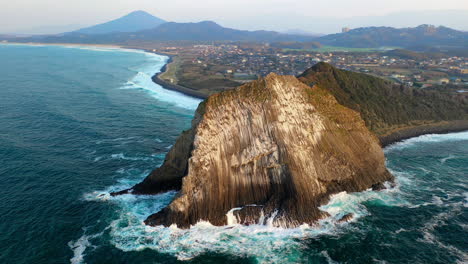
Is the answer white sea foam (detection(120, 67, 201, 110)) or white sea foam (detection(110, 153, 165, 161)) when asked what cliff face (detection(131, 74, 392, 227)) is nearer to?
white sea foam (detection(110, 153, 165, 161))

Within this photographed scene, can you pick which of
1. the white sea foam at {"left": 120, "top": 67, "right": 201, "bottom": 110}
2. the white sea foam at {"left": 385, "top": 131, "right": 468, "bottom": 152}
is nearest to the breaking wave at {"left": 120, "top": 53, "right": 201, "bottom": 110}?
the white sea foam at {"left": 120, "top": 67, "right": 201, "bottom": 110}

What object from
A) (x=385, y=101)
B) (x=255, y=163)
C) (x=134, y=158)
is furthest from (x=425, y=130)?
(x=134, y=158)

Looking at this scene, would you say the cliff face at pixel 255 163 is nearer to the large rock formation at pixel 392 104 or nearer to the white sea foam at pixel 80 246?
the white sea foam at pixel 80 246

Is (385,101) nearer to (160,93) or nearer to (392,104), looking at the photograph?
(392,104)

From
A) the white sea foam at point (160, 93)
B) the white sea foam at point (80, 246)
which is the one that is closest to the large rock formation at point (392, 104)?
the white sea foam at point (160, 93)

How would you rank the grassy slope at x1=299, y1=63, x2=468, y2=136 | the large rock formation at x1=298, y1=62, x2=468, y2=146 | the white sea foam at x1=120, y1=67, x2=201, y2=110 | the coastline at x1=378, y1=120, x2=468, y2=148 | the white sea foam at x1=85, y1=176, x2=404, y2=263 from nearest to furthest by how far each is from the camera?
the white sea foam at x1=85, y1=176, x2=404, y2=263 → the coastline at x1=378, y1=120, x2=468, y2=148 → the large rock formation at x1=298, y1=62, x2=468, y2=146 → the grassy slope at x1=299, y1=63, x2=468, y2=136 → the white sea foam at x1=120, y1=67, x2=201, y2=110

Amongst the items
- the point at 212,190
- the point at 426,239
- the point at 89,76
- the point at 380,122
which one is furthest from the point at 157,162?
the point at 89,76
